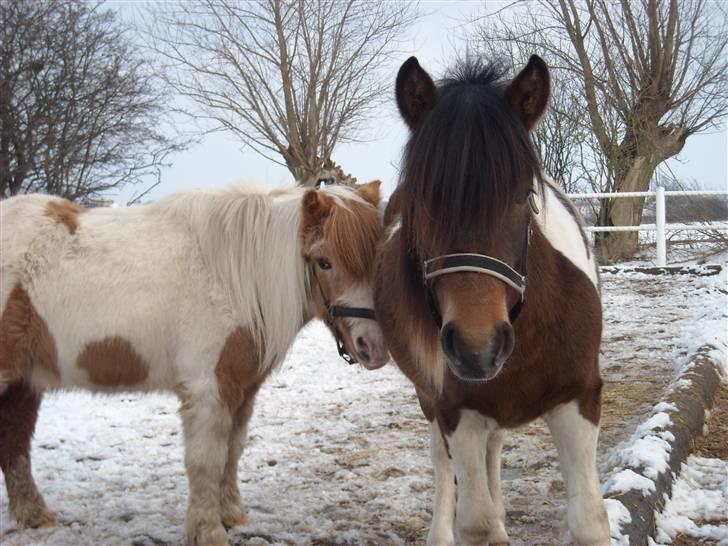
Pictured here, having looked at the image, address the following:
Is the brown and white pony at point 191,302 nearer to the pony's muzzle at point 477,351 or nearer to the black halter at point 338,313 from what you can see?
the black halter at point 338,313

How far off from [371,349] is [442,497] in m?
0.76

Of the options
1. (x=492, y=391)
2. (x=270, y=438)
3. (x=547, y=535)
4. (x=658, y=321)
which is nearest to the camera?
(x=492, y=391)

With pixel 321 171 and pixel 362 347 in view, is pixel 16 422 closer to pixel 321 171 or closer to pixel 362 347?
pixel 362 347

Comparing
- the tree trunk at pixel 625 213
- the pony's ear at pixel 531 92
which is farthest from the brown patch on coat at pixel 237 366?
the tree trunk at pixel 625 213

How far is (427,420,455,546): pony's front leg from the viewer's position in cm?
309

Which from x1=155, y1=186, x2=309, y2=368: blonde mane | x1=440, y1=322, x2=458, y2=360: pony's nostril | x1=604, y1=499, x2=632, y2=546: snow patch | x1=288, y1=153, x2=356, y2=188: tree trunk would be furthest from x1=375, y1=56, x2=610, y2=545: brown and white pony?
x1=288, y1=153, x2=356, y2=188: tree trunk

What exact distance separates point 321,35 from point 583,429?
13.6 m

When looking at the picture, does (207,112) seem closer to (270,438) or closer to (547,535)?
(270,438)

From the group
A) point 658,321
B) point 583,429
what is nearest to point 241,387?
point 583,429

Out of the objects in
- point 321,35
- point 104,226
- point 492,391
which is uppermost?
point 321,35

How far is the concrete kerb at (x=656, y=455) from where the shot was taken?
2723 mm

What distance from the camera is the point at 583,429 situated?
2.27 metres

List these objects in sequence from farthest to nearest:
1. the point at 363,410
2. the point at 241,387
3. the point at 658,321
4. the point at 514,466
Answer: the point at 658,321, the point at 363,410, the point at 514,466, the point at 241,387

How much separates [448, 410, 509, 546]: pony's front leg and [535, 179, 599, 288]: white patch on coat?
66 cm
